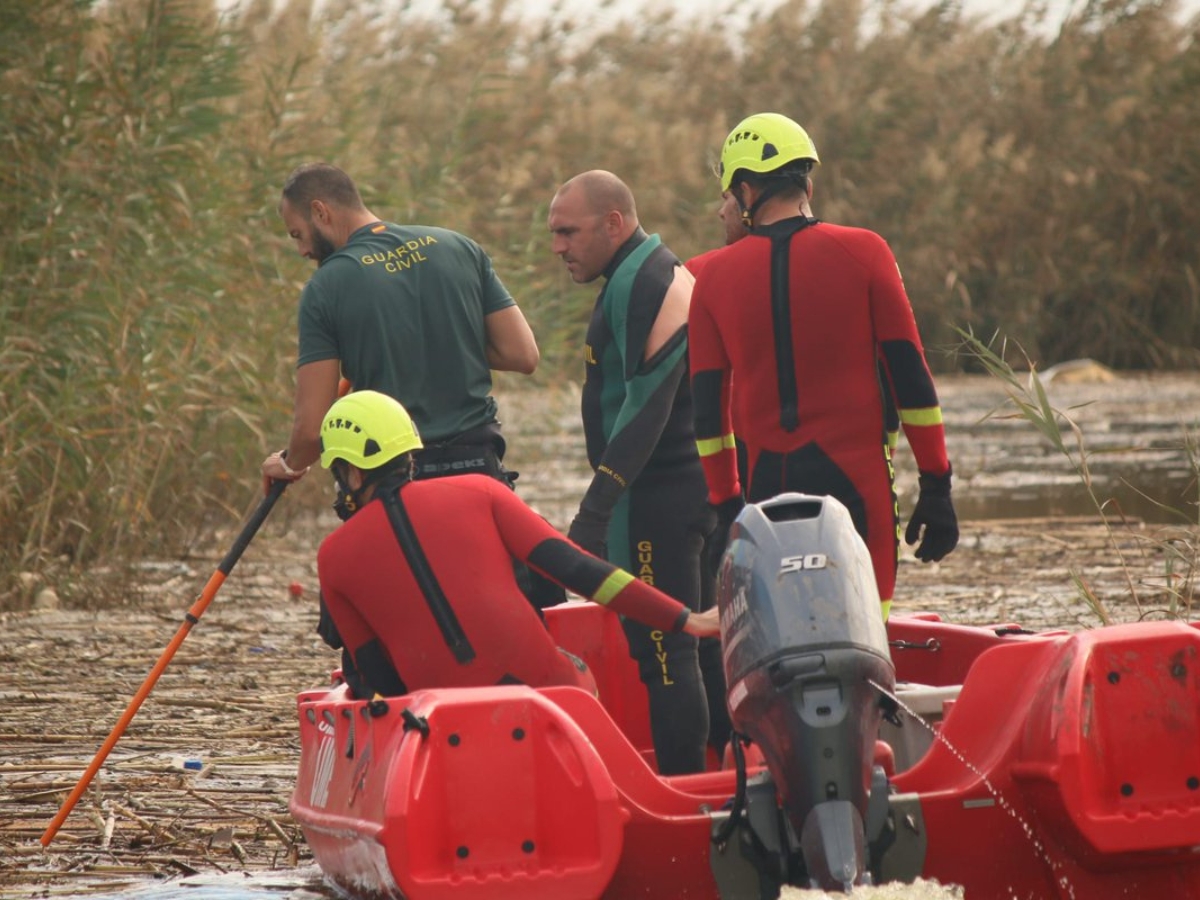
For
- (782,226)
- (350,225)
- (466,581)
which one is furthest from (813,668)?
(350,225)

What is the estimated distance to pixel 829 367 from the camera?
5.54 metres

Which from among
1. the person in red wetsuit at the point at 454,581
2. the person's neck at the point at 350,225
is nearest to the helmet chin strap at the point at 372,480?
the person in red wetsuit at the point at 454,581

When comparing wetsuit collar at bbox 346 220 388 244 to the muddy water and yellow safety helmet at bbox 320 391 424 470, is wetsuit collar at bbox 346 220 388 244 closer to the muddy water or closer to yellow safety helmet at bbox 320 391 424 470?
yellow safety helmet at bbox 320 391 424 470

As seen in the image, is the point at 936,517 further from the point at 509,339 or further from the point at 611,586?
the point at 509,339

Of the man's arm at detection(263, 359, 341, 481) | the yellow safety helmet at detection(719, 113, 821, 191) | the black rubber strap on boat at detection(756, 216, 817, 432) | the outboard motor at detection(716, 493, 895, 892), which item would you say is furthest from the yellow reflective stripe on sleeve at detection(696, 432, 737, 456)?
the man's arm at detection(263, 359, 341, 481)

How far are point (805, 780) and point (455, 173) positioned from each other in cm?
1414

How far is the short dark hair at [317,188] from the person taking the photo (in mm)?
6719

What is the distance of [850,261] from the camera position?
5.54m

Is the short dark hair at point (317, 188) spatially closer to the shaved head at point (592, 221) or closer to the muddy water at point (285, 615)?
the shaved head at point (592, 221)

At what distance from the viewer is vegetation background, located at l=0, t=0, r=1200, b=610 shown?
34.6ft

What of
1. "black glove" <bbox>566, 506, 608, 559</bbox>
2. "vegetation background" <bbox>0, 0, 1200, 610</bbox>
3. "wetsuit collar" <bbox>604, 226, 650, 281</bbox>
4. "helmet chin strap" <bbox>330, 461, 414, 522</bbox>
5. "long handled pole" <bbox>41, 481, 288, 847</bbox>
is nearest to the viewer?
"helmet chin strap" <bbox>330, 461, 414, 522</bbox>

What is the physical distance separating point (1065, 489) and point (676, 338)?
30.2ft

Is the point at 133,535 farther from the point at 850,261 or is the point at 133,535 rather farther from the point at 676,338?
the point at 850,261

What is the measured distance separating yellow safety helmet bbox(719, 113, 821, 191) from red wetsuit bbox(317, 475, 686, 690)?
3.81 ft
